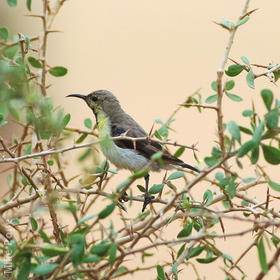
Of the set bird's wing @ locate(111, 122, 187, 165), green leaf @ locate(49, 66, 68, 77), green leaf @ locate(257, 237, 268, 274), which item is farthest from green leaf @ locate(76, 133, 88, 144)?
green leaf @ locate(257, 237, 268, 274)

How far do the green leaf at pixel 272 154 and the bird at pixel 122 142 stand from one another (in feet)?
4.86

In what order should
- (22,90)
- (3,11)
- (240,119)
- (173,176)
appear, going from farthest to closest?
(3,11)
(240,119)
(173,176)
(22,90)

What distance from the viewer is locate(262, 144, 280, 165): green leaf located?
966 millimetres

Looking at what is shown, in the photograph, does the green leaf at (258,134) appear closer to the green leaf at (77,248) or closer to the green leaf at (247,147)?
the green leaf at (247,147)

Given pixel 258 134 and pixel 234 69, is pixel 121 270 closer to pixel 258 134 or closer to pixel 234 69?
pixel 258 134

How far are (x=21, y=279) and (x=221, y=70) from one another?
75cm

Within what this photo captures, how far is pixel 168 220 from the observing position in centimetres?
146

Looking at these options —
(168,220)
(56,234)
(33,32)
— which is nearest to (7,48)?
(56,234)

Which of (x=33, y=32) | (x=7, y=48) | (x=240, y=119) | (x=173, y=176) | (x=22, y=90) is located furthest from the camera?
(x=33, y=32)

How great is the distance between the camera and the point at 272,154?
969 millimetres

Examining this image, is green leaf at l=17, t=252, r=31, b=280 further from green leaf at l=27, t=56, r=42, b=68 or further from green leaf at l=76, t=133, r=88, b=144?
green leaf at l=76, t=133, r=88, b=144

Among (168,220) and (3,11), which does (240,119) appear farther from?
(168,220)

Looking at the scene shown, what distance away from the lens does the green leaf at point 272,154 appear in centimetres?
97

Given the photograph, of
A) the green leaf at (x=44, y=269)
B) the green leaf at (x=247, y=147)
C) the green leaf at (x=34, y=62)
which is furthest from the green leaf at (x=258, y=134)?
the green leaf at (x=34, y=62)
